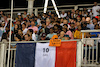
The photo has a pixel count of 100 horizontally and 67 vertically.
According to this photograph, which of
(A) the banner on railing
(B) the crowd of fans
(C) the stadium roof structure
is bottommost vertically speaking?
(A) the banner on railing

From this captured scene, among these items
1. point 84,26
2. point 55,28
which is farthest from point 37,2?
point 84,26

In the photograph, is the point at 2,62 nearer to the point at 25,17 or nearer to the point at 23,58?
the point at 23,58

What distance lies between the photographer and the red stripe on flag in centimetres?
890

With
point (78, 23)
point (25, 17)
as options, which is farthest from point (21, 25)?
point (78, 23)

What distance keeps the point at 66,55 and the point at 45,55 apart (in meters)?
0.86

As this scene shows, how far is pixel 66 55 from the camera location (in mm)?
8992

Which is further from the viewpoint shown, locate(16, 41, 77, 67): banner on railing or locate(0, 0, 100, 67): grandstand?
locate(16, 41, 77, 67): banner on railing

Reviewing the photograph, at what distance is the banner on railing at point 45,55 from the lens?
353 inches

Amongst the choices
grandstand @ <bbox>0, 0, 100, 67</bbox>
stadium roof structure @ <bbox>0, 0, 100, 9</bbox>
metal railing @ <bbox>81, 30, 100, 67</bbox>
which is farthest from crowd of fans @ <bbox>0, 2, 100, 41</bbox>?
stadium roof structure @ <bbox>0, 0, 100, 9</bbox>

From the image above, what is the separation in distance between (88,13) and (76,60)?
19.5ft

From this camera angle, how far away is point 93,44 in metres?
8.59

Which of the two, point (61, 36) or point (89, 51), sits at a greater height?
point (61, 36)

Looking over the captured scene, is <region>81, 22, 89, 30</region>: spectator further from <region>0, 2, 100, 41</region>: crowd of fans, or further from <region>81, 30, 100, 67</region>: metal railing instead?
<region>81, 30, 100, 67</region>: metal railing

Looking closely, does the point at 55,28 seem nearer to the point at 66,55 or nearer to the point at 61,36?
the point at 61,36
